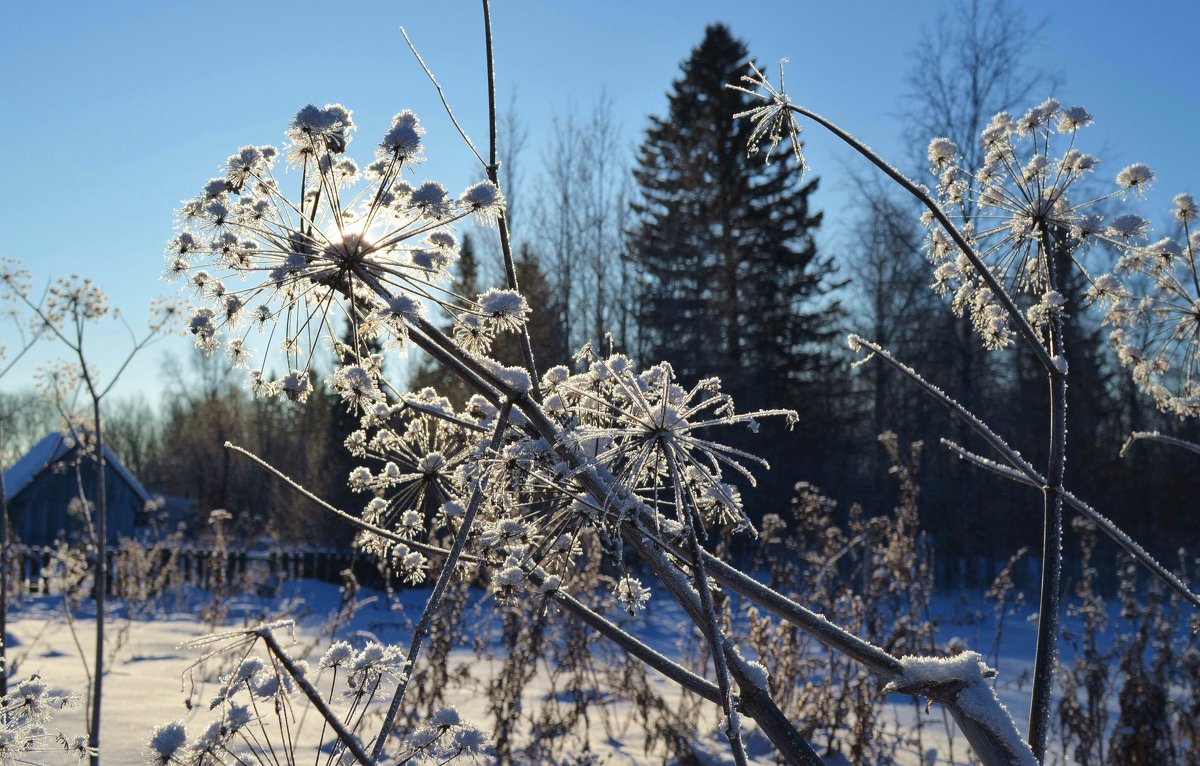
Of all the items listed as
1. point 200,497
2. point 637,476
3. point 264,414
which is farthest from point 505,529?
point 264,414

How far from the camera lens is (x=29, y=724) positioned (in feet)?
5.39

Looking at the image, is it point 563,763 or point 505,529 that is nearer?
point 505,529

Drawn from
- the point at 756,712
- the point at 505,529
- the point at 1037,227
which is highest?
the point at 1037,227

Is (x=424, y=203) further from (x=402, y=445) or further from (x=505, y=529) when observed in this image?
(x=402, y=445)

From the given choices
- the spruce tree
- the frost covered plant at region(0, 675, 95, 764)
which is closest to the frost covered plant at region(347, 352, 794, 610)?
the frost covered plant at region(0, 675, 95, 764)

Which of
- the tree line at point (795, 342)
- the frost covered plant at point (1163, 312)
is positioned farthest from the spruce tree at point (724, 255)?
the frost covered plant at point (1163, 312)

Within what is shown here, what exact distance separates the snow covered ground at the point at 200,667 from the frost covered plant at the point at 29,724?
25cm

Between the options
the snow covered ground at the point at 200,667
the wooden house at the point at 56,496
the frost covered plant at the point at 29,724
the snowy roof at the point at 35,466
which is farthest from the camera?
the wooden house at the point at 56,496

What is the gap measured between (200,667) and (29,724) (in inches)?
217

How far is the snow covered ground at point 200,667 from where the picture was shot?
523 cm

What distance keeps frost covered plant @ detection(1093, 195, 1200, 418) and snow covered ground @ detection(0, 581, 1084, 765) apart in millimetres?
1555

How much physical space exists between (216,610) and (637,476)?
8.51 m

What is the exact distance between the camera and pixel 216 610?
8.62 m

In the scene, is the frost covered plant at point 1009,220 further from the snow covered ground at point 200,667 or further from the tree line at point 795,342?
the tree line at point 795,342
